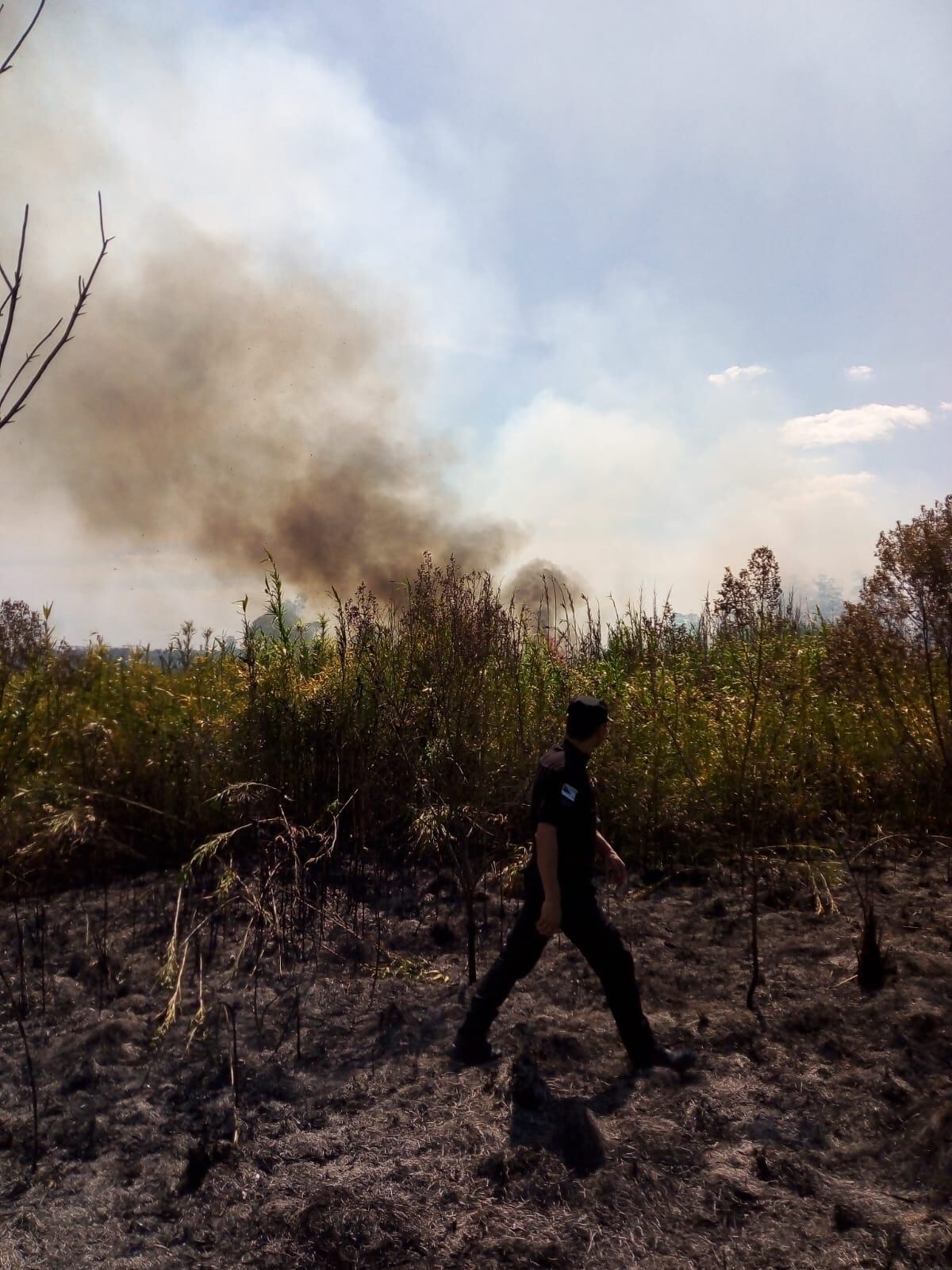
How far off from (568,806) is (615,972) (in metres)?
0.70

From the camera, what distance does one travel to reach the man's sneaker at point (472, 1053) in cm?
388

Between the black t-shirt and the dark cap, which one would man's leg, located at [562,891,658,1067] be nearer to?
the black t-shirt

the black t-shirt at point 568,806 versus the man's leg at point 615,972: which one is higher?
the black t-shirt at point 568,806

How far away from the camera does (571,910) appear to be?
3.78 meters

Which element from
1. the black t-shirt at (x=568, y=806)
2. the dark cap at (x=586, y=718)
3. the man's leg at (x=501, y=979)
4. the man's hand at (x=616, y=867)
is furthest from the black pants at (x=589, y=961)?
the dark cap at (x=586, y=718)

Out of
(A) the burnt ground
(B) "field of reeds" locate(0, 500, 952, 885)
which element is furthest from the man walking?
A: (B) "field of reeds" locate(0, 500, 952, 885)

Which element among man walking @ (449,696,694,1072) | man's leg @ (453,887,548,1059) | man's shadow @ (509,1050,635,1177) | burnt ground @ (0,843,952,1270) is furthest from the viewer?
man's leg @ (453,887,548,1059)

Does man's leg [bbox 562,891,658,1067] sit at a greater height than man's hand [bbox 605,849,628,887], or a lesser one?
lesser

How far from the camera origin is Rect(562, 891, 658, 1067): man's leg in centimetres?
376

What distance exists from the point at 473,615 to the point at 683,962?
224cm

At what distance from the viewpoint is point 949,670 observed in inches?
228

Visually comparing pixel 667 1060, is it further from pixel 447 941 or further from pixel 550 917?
pixel 447 941

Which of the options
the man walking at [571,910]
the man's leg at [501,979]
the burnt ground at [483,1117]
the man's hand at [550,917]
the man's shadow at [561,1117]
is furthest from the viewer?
the man's leg at [501,979]

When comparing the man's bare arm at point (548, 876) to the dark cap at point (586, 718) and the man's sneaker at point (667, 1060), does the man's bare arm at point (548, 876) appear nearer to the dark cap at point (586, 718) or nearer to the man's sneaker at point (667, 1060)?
the dark cap at point (586, 718)
